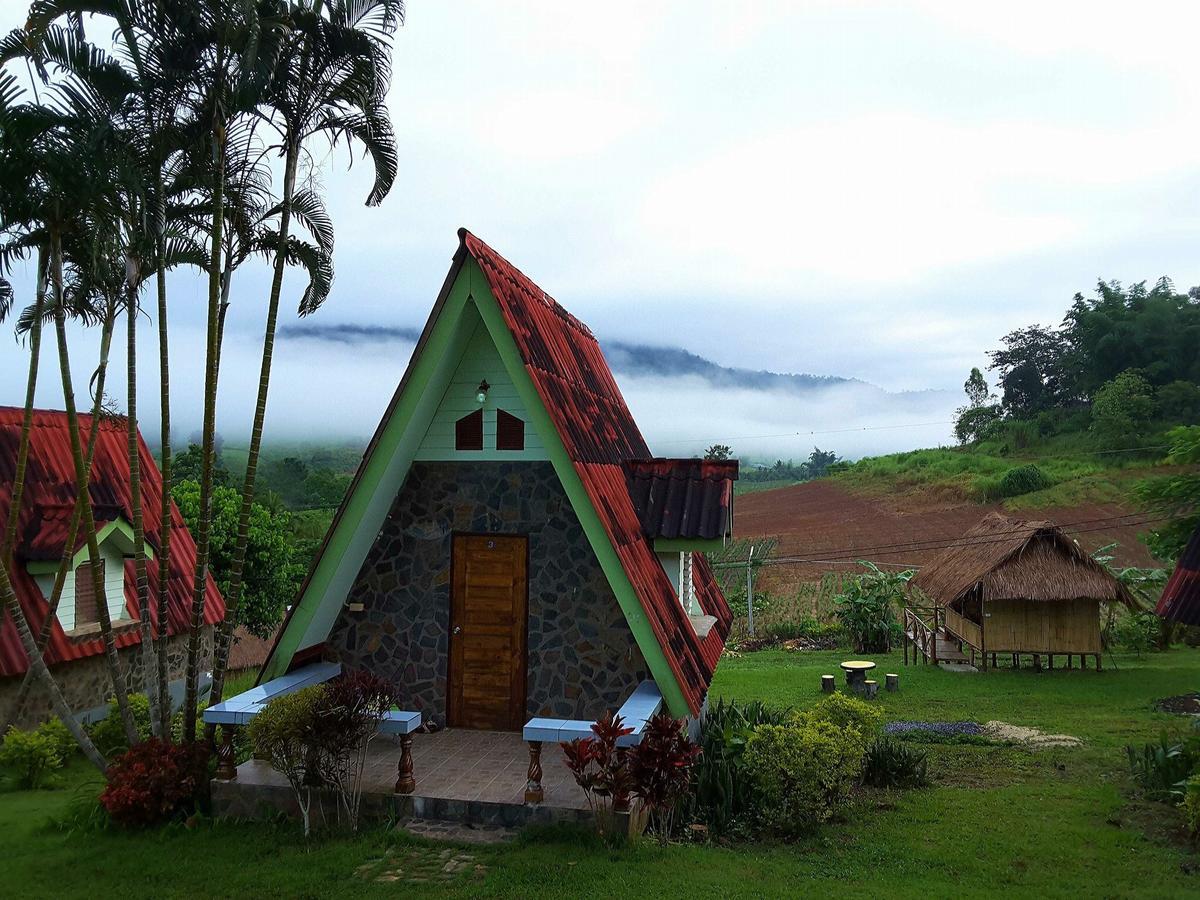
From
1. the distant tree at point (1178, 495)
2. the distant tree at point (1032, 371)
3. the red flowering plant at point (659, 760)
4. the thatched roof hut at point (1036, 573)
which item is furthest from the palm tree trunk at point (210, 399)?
Answer: the distant tree at point (1032, 371)

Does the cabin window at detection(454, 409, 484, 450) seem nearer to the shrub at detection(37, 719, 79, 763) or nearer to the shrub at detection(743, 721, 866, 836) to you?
the shrub at detection(743, 721, 866, 836)

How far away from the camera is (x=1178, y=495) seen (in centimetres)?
1692

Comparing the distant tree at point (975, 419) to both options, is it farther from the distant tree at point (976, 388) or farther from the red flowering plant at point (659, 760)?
the red flowering plant at point (659, 760)

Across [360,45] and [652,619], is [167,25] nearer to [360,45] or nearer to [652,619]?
[360,45]

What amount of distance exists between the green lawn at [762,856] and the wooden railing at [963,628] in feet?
33.4

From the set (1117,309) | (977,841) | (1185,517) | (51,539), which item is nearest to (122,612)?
(51,539)

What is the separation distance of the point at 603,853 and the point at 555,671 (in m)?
2.55

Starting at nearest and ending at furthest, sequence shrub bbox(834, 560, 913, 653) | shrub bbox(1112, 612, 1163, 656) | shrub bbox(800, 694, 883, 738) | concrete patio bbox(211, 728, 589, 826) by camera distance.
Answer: concrete patio bbox(211, 728, 589, 826)
shrub bbox(800, 694, 883, 738)
shrub bbox(1112, 612, 1163, 656)
shrub bbox(834, 560, 913, 653)

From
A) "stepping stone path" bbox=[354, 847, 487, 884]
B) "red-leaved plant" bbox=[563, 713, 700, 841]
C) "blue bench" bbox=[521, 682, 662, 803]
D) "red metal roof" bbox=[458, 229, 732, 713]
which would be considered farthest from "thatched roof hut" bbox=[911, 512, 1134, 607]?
"stepping stone path" bbox=[354, 847, 487, 884]

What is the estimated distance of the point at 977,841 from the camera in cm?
836

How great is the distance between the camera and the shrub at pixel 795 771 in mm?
8281

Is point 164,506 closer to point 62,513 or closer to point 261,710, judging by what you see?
point 261,710

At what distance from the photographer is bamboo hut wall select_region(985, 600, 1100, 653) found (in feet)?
64.8

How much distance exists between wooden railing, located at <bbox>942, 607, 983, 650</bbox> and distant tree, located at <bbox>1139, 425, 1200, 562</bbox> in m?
4.50
